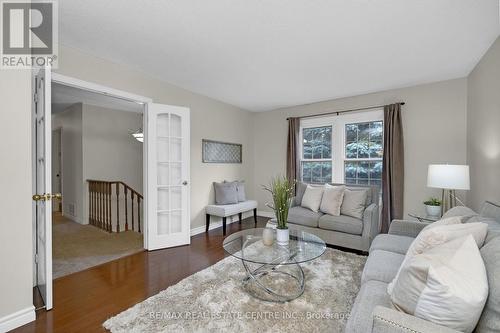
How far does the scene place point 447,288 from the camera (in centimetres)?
92

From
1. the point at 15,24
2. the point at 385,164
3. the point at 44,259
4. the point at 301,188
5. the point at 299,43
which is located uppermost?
the point at 299,43

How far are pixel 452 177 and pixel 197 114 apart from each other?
12.2 feet

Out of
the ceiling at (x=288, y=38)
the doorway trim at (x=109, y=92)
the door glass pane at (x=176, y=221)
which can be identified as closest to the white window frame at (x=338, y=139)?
the ceiling at (x=288, y=38)

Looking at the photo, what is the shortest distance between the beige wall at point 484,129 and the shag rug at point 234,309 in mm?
1816

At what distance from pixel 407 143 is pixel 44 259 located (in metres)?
4.84

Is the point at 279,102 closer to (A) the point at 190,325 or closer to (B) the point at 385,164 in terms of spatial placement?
(B) the point at 385,164

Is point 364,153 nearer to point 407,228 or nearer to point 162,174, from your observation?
point 407,228

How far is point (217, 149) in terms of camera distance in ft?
15.1

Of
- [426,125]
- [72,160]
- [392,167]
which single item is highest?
[426,125]

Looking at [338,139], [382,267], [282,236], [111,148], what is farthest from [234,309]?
[111,148]

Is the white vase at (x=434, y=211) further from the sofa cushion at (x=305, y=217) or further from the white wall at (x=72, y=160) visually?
the white wall at (x=72, y=160)

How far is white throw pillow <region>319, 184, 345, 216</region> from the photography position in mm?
3364

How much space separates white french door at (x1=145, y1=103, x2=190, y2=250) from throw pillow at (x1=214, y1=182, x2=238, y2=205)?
2.91 ft

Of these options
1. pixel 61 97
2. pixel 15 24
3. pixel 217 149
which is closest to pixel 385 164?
pixel 217 149
